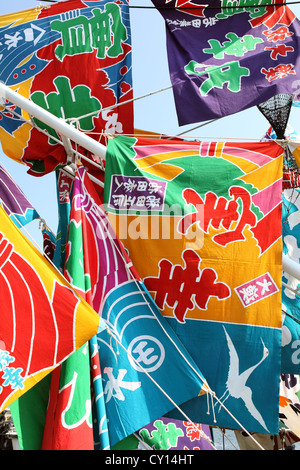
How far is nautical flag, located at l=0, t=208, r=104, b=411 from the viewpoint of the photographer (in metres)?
4.18

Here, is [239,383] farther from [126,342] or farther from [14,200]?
[14,200]

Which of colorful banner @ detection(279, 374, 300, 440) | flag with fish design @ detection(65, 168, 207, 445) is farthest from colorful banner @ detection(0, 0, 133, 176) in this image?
colorful banner @ detection(279, 374, 300, 440)

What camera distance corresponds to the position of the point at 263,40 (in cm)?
694

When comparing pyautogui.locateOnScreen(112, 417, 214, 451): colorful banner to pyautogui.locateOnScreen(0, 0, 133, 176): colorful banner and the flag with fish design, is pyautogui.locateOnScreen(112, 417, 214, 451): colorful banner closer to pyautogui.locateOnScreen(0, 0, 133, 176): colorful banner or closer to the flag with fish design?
the flag with fish design

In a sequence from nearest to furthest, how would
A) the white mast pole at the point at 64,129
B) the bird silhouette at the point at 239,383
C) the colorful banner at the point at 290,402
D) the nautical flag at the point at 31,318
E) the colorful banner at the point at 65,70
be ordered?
the nautical flag at the point at 31,318 → the bird silhouette at the point at 239,383 → the white mast pole at the point at 64,129 → the colorful banner at the point at 65,70 → the colorful banner at the point at 290,402

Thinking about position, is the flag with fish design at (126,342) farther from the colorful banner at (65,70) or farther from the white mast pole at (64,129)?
the colorful banner at (65,70)

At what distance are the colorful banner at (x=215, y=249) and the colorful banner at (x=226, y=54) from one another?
0.81m

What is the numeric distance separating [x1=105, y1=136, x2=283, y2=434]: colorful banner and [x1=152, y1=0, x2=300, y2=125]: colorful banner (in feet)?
2.67

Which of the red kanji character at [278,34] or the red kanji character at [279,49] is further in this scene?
the red kanji character at [278,34]

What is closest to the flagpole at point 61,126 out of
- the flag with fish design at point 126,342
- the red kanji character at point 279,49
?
the flag with fish design at point 126,342

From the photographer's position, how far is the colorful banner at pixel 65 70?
7.21 metres

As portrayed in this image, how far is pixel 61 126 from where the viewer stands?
20.3 ft
